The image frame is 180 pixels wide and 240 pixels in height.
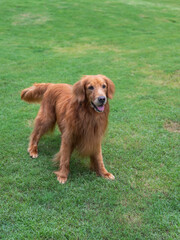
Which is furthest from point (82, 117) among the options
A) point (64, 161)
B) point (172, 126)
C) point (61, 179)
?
point (172, 126)

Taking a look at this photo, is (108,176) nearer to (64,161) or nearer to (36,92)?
(64,161)

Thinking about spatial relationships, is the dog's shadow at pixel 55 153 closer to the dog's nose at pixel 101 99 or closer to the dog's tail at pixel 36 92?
the dog's tail at pixel 36 92

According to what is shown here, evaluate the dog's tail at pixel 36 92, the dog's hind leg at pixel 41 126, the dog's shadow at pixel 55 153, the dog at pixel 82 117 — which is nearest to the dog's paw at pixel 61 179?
the dog at pixel 82 117

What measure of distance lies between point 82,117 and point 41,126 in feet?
3.49

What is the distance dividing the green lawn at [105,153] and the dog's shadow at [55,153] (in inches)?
0.6

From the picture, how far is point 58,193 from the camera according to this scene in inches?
122

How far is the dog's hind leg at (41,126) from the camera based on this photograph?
3.93 metres

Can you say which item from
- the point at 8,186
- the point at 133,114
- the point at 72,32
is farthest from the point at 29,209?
the point at 72,32

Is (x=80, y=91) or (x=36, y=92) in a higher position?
(x=80, y=91)

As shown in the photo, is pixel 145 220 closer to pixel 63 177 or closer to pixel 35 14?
pixel 63 177

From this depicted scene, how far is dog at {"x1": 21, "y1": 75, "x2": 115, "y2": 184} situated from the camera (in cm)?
310

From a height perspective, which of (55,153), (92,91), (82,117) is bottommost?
(55,153)

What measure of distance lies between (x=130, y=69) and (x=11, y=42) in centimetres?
594

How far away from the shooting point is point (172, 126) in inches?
186
